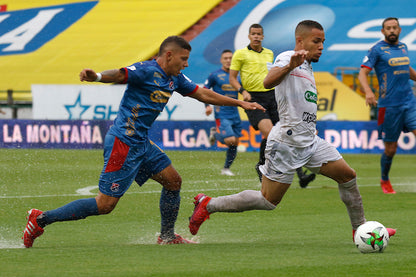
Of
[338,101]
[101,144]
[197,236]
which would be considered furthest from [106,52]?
[197,236]

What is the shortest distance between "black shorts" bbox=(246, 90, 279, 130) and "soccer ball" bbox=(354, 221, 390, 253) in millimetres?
5600

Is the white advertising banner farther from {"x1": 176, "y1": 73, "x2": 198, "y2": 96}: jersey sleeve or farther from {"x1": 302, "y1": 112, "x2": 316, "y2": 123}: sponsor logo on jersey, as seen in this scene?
{"x1": 302, "y1": 112, "x2": 316, "y2": 123}: sponsor logo on jersey

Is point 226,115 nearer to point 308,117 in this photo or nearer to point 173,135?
point 173,135

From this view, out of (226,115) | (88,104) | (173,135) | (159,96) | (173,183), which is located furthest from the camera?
(88,104)

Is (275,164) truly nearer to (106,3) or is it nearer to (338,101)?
(338,101)

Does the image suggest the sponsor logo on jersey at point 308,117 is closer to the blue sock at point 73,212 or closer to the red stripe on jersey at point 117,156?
the red stripe on jersey at point 117,156

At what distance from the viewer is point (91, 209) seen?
6.61 metres

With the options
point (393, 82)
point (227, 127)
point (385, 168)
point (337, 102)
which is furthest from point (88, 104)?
point (393, 82)

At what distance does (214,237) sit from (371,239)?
168 centimetres

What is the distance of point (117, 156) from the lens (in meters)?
6.61

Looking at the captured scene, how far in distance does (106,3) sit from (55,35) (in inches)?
129

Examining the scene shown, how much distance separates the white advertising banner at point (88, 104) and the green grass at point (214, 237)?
10086mm

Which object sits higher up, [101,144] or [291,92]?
[291,92]

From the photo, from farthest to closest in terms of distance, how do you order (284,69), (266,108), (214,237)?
(266,108) → (214,237) → (284,69)
